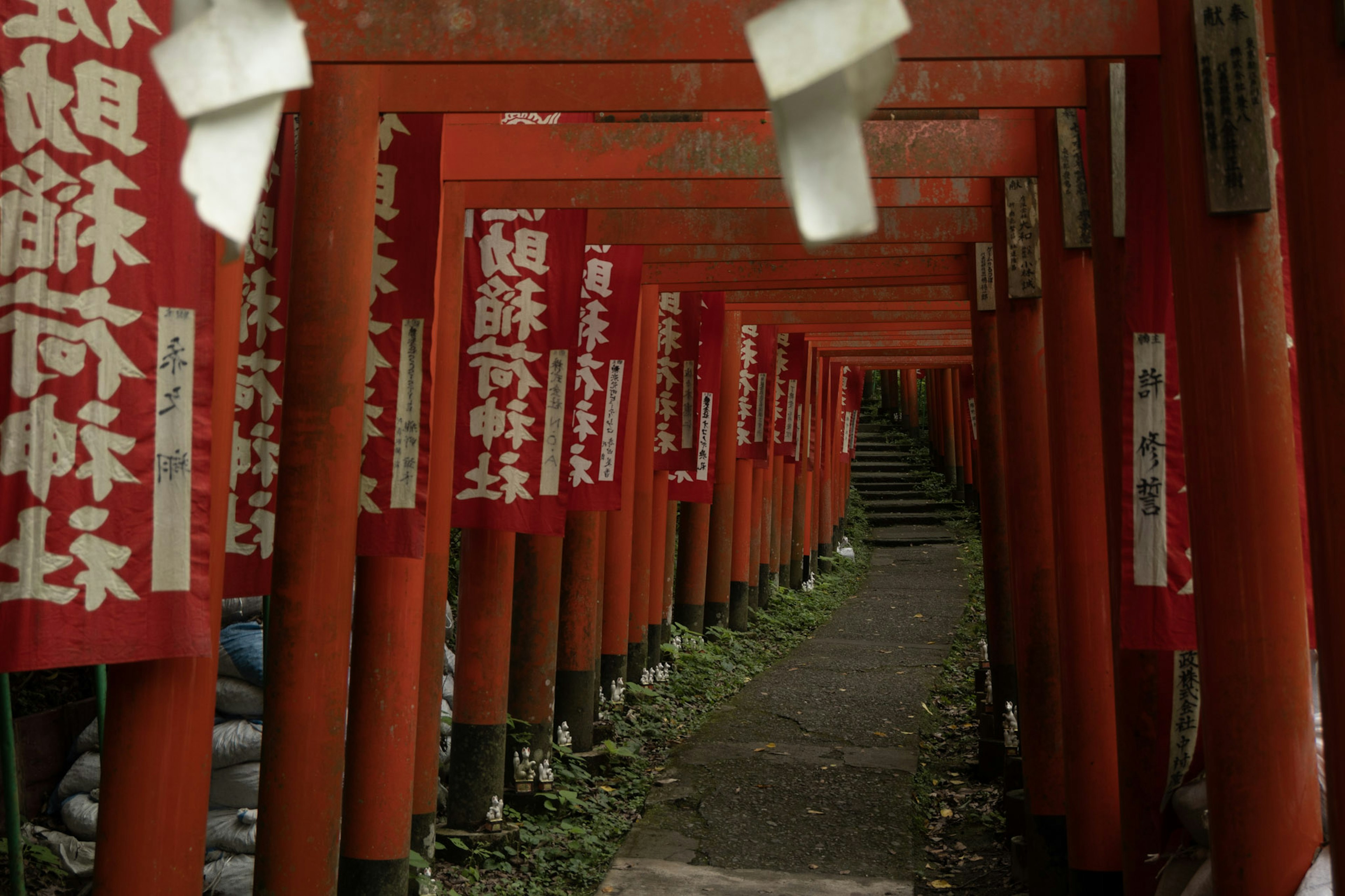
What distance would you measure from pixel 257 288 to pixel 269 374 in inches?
14.3

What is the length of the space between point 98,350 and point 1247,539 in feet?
10.5

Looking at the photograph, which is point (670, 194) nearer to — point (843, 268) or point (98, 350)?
point (843, 268)

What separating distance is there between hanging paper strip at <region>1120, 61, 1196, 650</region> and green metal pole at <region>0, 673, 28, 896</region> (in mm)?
4249

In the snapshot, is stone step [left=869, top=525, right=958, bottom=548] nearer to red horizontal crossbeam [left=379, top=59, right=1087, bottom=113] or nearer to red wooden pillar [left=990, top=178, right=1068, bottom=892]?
red wooden pillar [left=990, top=178, right=1068, bottom=892]

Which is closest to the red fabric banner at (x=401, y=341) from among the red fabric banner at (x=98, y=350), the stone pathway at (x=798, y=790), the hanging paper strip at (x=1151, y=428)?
the red fabric banner at (x=98, y=350)

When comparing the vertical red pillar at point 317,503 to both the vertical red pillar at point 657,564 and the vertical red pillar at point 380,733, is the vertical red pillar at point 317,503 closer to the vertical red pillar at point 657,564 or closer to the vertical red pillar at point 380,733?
the vertical red pillar at point 380,733

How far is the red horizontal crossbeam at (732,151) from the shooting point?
5.89 metres

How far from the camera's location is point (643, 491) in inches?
443

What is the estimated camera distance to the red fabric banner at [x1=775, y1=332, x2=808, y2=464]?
16156 millimetres

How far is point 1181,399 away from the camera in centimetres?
355

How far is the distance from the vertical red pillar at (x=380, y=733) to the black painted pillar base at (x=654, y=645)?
21.7 feet

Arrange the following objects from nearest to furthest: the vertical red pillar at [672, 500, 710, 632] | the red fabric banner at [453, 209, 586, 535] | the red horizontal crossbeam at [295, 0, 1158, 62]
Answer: the red horizontal crossbeam at [295, 0, 1158, 62]
the red fabric banner at [453, 209, 586, 535]
the vertical red pillar at [672, 500, 710, 632]

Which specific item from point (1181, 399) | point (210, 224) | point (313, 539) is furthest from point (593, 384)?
point (210, 224)

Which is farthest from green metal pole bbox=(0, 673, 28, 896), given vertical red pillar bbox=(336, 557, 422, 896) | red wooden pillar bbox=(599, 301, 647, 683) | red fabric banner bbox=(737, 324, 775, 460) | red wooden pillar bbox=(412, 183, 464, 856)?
red fabric banner bbox=(737, 324, 775, 460)
